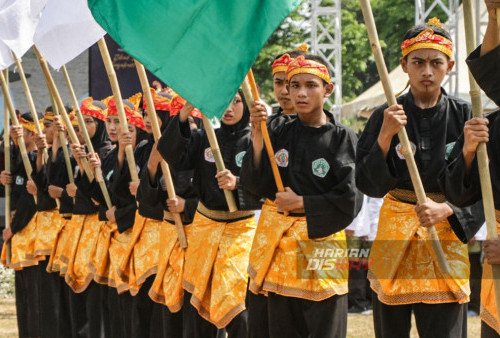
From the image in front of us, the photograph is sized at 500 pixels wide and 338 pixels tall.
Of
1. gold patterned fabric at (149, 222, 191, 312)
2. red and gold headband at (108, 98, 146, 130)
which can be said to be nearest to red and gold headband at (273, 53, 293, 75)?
gold patterned fabric at (149, 222, 191, 312)

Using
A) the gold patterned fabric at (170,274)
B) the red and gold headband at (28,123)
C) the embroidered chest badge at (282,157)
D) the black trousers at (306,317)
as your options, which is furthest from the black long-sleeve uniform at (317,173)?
the red and gold headband at (28,123)

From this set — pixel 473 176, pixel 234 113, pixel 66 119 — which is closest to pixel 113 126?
pixel 66 119

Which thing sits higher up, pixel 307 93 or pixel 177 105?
pixel 177 105

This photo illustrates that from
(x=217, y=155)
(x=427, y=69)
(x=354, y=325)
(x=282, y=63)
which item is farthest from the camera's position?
(x=354, y=325)

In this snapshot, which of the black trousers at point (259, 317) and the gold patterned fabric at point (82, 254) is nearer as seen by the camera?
the black trousers at point (259, 317)

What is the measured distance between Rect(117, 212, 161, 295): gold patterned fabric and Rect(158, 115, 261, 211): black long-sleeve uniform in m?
0.82

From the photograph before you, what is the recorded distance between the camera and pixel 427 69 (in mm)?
4738

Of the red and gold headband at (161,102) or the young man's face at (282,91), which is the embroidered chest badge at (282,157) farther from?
the red and gold headband at (161,102)

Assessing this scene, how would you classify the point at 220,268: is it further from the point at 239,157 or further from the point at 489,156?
the point at 489,156

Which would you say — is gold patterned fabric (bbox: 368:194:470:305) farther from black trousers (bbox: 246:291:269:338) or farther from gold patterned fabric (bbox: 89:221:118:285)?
gold patterned fabric (bbox: 89:221:118:285)

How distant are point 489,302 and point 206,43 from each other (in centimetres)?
186

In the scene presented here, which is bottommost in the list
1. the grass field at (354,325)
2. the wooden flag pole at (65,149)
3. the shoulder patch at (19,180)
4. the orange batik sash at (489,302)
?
the grass field at (354,325)

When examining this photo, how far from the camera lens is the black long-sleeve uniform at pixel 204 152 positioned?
19.5ft

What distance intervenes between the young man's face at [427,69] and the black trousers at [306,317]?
1293mm
